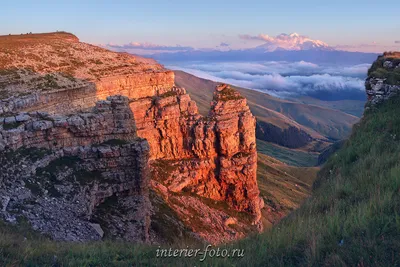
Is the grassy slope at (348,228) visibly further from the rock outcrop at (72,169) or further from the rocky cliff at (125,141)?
the rocky cliff at (125,141)

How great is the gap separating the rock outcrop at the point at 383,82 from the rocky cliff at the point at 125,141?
62.3ft

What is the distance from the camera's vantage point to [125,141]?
33.8 metres

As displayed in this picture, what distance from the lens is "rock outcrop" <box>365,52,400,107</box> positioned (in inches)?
867

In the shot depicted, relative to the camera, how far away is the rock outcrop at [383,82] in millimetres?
22031

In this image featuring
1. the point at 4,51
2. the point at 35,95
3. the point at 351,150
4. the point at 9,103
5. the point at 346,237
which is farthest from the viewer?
the point at 4,51

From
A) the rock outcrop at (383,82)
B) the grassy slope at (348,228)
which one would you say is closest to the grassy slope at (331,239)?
the grassy slope at (348,228)

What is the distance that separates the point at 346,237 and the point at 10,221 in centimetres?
1608

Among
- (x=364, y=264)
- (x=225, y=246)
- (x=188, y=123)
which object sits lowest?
(x=188, y=123)

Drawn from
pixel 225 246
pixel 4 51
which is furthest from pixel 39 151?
pixel 4 51

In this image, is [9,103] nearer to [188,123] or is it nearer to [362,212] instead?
[188,123]

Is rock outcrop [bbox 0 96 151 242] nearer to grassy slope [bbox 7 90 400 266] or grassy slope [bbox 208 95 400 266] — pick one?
grassy slope [bbox 7 90 400 266]

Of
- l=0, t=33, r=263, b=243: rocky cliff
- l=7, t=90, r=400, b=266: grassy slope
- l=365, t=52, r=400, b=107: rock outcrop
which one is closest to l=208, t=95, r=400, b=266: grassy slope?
l=7, t=90, r=400, b=266: grassy slope

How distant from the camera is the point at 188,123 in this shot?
62.2m

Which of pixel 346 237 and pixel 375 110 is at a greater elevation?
pixel 375 110
